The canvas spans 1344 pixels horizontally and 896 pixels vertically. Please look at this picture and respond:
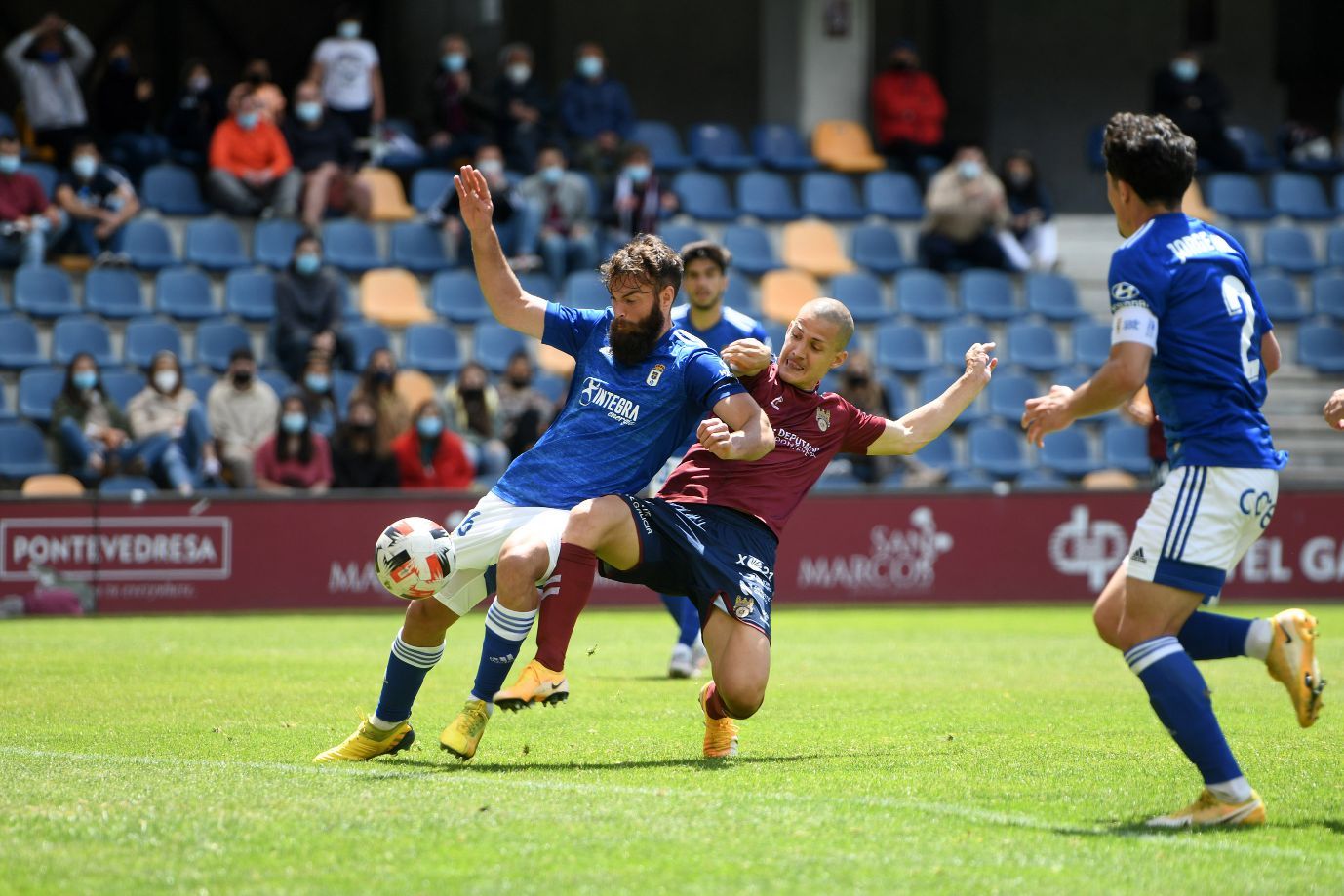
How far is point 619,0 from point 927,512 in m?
12.2

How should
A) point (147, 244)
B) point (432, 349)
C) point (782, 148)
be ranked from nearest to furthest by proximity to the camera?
point (147, 244) < point (432, 349) < point (782, 148)

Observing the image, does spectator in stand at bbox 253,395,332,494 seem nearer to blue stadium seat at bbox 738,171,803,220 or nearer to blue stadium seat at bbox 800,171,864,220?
blue stadium seat at bbox 738,171,803,220

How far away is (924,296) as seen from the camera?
870 inches

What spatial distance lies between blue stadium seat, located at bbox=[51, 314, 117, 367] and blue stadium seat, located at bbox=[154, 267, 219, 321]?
82 cm

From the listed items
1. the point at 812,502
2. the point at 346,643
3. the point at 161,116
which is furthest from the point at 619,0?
the point at 346,643

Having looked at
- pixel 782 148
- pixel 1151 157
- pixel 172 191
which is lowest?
pixel 1151 157

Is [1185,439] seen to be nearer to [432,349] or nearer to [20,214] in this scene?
[432,349]

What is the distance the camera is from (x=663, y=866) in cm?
483

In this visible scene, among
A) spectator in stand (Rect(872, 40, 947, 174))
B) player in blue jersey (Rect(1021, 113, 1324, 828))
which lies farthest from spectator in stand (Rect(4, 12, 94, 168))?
player in blue jersey (Rect(1021, 113, 1324, 828))

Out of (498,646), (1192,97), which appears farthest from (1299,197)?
(498,646)

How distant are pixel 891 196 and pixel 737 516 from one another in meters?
16.6

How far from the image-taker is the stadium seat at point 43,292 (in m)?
18.4

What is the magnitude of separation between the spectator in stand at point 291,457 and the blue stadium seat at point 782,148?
873 cm

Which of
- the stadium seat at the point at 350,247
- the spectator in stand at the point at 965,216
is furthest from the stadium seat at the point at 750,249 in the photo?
the stadium seat at the point at 350,247
